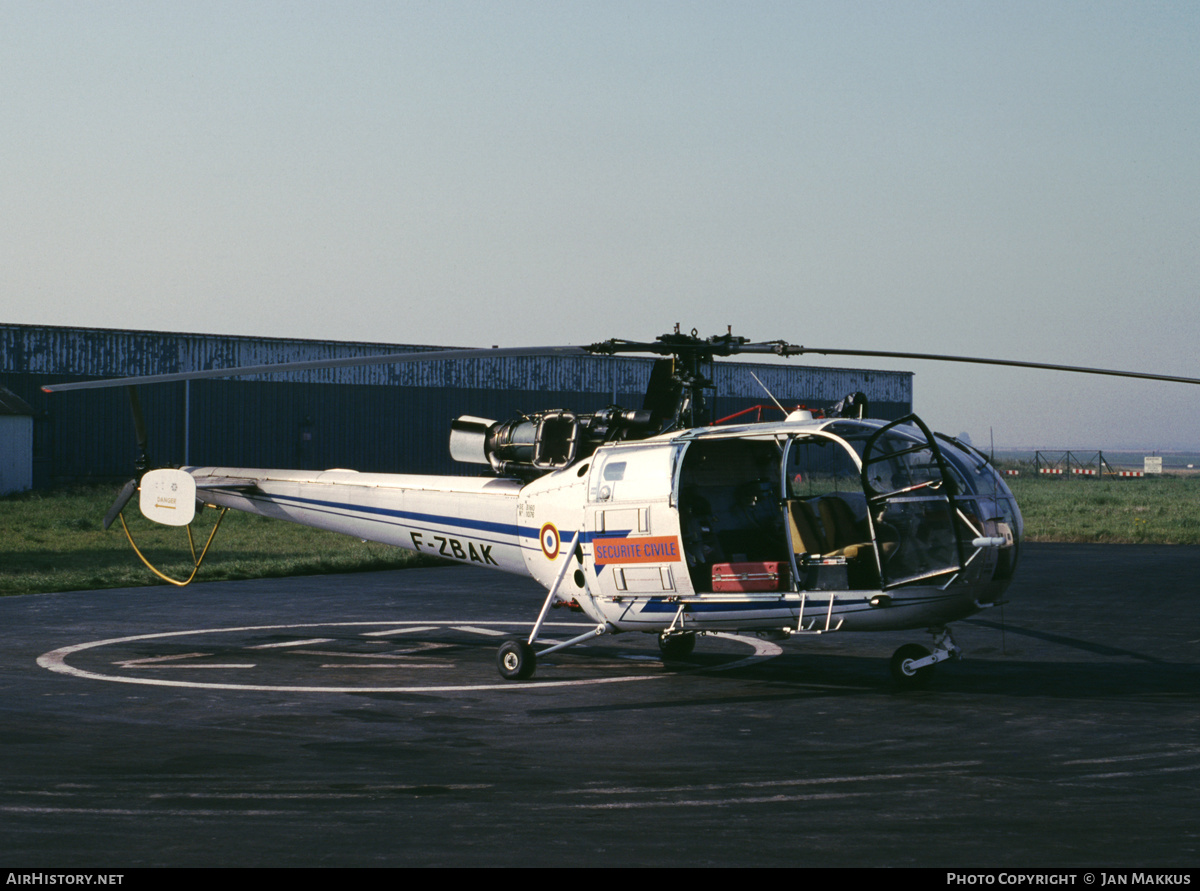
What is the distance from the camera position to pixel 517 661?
13.2 m

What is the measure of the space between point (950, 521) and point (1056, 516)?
34643mm

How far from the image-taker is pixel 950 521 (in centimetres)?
1160

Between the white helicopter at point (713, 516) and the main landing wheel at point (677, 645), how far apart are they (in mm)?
20

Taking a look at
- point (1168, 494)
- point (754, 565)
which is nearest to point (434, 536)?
point (754, 565)

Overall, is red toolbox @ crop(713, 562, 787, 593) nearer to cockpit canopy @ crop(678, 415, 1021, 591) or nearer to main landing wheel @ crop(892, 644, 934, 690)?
cockpit canopy @ crop(678, 415, 1021, 591)

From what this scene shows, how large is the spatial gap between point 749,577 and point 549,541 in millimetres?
2580

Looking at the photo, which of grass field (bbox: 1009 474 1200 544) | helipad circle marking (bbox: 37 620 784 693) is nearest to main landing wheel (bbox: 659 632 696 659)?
helipad circle marking (bbox: 37 620 784 693)

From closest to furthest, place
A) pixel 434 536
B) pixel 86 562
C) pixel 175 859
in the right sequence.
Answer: pixel 175 859
pixel 434 536
pixel 86 562

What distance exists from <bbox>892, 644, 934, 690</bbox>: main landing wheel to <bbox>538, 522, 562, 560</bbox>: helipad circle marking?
384 centimetres

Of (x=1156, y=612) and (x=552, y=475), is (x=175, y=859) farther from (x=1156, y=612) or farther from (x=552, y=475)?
(x=1156, y=612)

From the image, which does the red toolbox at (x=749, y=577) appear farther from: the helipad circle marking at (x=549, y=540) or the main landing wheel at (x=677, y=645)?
the main landing wheel at (x=677, y=645)

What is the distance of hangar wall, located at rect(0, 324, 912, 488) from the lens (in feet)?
157

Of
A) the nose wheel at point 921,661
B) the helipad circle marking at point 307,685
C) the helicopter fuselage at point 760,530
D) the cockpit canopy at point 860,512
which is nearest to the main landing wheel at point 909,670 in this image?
the nose wheel at point 921,661
